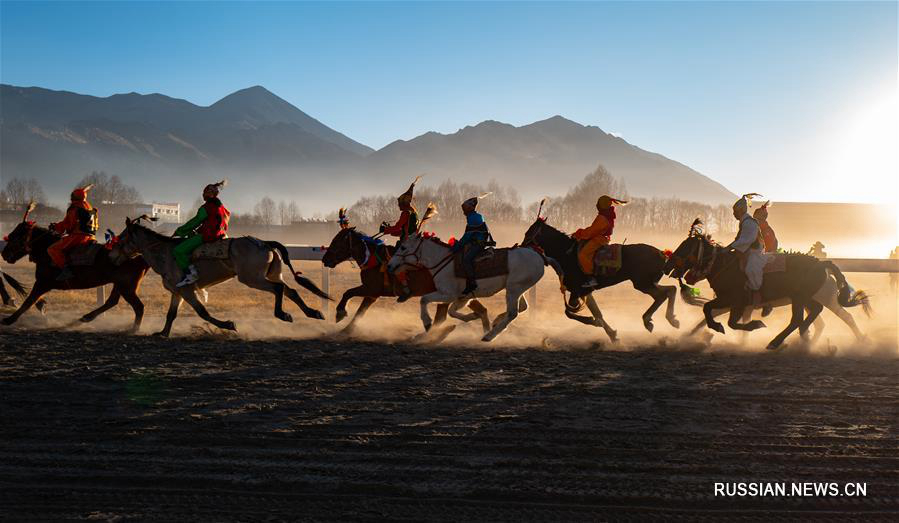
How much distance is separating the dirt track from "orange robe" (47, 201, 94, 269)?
3.31 m

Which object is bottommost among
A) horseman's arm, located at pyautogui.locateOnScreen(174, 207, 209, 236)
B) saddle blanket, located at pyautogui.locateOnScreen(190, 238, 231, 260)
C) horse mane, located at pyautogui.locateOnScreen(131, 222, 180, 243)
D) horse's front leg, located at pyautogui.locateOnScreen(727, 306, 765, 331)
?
horse's front leg, located at pyautogui.locateOnScreen(727, 306, 765, 331)

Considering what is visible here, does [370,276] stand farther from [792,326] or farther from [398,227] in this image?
[792,326]

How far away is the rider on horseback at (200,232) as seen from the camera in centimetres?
1115

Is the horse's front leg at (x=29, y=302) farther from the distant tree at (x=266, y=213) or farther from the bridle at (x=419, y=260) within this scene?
the distant tree at (x=266, y=213)

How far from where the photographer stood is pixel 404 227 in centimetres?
1174

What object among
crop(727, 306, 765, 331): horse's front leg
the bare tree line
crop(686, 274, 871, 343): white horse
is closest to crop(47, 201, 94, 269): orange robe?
crop(686, 274, 871, 343): white horse

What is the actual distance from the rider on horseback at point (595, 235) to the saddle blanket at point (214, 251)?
5525 mm

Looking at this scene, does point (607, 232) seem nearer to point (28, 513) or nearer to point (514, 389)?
point (514, 389)

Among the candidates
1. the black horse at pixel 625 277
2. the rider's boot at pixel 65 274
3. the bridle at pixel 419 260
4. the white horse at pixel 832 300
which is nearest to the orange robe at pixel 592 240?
the black horse at pixel 625 277

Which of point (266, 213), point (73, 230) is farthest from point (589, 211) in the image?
point (73, 230)

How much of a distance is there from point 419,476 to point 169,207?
164 meters

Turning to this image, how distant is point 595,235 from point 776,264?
2.72 metres

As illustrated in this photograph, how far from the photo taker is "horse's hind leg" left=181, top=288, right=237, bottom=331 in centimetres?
1095

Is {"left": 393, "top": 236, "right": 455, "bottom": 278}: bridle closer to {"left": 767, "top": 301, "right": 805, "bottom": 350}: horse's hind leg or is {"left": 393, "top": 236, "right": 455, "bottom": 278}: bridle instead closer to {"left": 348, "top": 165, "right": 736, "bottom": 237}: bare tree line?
{"left": 767, "top": 301, "right": 805, "bottom": 350}: horse's hind leg
